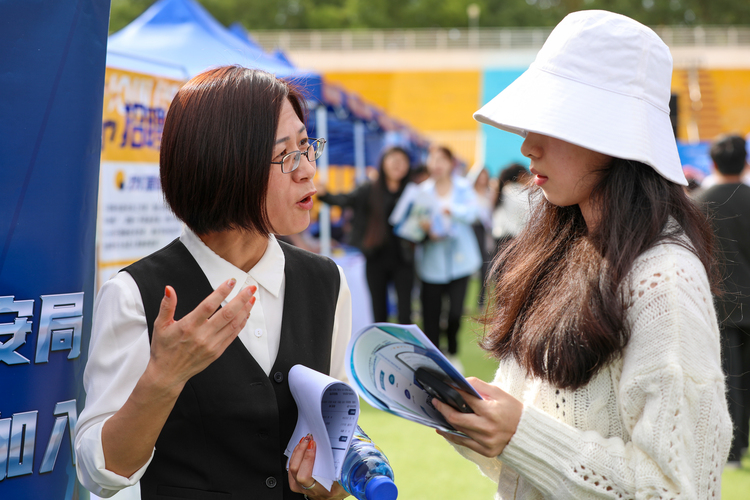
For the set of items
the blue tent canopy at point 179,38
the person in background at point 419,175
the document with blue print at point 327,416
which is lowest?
the document with blue print at point 327,416

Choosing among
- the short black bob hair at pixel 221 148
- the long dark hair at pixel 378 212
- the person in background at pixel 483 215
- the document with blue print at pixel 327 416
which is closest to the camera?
the document with blue print at pixel 327 416

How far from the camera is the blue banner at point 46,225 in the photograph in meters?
1.28

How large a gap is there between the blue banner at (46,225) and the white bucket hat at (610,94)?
0.92 meters

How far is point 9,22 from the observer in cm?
125

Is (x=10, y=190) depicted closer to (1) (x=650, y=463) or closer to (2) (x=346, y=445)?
(2) (x=346, y=445)

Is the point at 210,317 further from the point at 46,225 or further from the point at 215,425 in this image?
the point at 46,225

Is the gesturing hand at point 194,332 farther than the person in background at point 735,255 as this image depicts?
Result: No

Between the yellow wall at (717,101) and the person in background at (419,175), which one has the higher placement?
the yellow wall at (717,101)

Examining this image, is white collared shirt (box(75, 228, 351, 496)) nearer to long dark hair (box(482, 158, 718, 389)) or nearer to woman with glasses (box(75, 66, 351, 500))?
woman with glasses (box(75, 66, 351, 500))

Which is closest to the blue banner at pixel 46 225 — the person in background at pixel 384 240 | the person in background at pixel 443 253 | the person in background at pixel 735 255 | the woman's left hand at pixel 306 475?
the woman's left hand at pixel 306 475

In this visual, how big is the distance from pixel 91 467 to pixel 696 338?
3.72ft

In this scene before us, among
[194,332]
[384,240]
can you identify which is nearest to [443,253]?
[384,240]

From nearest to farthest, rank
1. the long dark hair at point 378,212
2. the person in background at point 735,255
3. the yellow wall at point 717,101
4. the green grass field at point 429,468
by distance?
the green grass field at point 429,468, the person in background at point 735,255, the long dark hair at point 378,212, the yellow wall at point 717,101

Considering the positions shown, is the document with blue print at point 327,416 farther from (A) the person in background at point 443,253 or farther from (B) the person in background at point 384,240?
(B) the person in background at point 384,240
